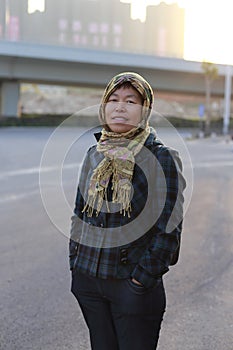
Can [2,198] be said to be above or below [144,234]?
below

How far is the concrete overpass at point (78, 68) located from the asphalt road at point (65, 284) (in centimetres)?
3327

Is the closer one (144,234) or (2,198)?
(144,234)

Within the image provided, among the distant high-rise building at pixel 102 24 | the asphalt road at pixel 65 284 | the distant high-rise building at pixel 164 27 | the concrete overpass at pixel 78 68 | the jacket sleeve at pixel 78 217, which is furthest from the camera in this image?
the distant high-rise building at pixel 164 27

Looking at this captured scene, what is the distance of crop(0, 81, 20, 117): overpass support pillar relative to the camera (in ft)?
143

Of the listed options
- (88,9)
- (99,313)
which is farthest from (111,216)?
(88,9)

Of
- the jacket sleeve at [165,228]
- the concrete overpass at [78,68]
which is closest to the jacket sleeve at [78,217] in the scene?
the jacket sleeve at [165,228]

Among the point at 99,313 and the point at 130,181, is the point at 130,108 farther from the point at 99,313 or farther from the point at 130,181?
the point at 99,313

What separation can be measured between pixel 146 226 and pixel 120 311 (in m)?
0.41

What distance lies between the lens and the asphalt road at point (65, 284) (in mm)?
3309

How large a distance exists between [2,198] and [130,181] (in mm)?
7369

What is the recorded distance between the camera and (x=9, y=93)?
43938mm

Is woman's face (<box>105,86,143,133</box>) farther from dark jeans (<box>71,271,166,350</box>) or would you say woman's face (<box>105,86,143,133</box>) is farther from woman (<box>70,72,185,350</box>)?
dark jeans (<box>71,271,166,350</box>)

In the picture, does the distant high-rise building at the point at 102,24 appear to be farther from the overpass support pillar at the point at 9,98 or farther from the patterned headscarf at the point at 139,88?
the patterned headscarf at the point at 139,88

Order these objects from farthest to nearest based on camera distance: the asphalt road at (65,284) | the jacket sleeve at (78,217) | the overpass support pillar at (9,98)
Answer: the overpass support pillar at (9,98) → the asphalt road at (65,284) → the jacket sleeve at (78,217)
